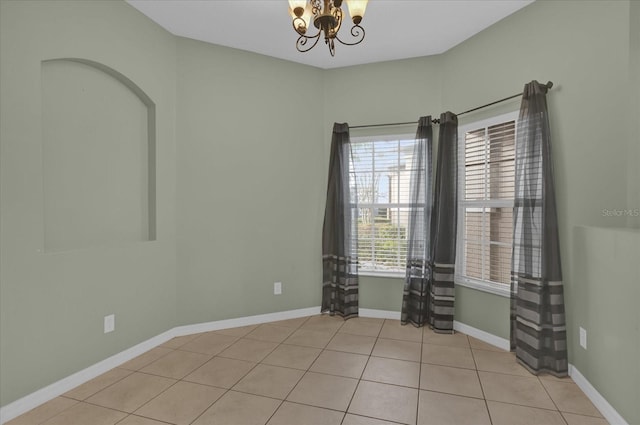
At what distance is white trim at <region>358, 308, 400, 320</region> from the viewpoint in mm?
3867

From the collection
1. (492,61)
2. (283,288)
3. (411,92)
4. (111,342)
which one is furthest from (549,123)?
(111,342)

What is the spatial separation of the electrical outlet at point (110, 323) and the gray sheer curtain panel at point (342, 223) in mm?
2120

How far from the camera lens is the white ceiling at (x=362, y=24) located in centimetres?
280

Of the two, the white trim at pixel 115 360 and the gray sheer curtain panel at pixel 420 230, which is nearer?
the white trim at pixel 115 360

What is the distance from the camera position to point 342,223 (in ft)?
12.7

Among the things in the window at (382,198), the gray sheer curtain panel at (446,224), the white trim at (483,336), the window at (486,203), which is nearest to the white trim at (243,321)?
the window at (382,198)

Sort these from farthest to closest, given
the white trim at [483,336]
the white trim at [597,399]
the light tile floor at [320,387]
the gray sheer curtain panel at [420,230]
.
A: the gray sheer curtain panel at [420,230] → the white trim at [483,336] → the light tile floor at [320,387] → the white trim at [597,399]

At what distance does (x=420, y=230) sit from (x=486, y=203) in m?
0.68

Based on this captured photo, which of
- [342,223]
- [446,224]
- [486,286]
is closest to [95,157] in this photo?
[342,223]

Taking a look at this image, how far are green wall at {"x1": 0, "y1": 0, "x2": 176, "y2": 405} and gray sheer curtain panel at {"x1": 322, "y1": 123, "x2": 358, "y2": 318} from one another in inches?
64.3

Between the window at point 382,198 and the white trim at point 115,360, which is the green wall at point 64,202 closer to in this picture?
the white trim at point 115,360

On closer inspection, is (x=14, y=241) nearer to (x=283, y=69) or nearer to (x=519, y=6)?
(x=283, y=69)

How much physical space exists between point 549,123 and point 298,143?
2334 millimetres

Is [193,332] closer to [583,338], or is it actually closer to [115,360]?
[115,360]
